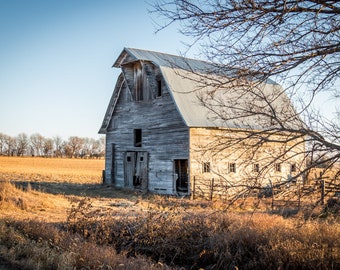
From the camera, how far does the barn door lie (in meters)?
20.9

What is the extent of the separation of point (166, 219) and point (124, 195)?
10.2 m

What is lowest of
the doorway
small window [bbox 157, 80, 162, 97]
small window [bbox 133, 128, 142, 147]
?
the doorway

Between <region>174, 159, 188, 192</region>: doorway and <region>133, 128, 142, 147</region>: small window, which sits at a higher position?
<region>133, 128, 142, 147</region>: small window

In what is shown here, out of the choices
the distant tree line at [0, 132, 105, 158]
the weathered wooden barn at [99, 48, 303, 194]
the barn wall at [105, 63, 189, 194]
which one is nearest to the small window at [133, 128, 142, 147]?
the weathered wooden barn at [99, 48, 303, 194]

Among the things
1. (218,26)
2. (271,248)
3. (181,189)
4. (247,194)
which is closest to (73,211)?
(271,248)

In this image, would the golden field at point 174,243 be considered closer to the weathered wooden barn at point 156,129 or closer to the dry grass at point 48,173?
the weathered wooden barn at point 156,129

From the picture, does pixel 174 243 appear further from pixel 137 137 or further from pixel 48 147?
pixel 48 147

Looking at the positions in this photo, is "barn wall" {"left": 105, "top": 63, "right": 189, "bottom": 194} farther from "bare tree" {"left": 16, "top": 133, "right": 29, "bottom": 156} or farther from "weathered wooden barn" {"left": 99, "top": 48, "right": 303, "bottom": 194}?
"bare tree" {"left": 16, "top": 133, "right": 29, "bottom": 156}

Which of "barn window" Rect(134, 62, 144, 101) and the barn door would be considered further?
"barn window" Rect(134, 62, 144, 101)

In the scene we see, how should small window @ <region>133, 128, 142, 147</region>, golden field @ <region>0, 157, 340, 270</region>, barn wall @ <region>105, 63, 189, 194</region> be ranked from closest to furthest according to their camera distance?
1. golden field @ <region>0, 157, 340, 270</region>
2. barn wall @ <region>105, 63, 189, 194</region>
3. small window @ <region>133, 128, 142, 147</region>

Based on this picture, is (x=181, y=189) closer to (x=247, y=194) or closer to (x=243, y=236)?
(x=243, y=236)

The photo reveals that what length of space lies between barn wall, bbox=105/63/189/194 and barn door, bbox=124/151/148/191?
0.31 metres

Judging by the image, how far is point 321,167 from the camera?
5340mm

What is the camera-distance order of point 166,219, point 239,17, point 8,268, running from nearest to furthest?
point 239,17, point 8,268, point 166,219
